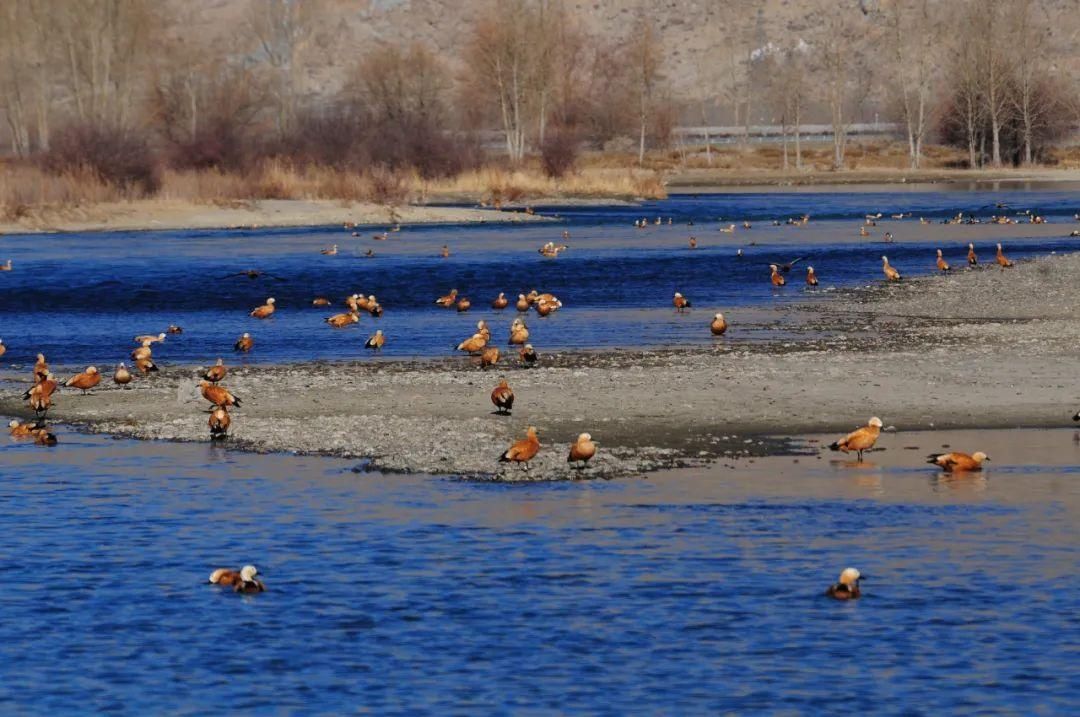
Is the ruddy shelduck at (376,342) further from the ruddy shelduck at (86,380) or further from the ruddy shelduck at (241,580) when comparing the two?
the ruddy shelduck at (241,580)

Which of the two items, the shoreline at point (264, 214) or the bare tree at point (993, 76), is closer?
the shoreline at point (264, 214)

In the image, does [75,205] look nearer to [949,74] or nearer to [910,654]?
[910,654]

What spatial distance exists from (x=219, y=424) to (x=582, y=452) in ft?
17.6

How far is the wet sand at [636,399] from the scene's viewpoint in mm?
22625

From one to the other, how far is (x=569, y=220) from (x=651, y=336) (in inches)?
1806

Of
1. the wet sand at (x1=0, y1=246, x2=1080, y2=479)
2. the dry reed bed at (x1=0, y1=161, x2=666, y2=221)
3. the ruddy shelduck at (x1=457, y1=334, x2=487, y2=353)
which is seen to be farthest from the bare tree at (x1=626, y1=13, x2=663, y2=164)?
the wet sand at (x1=0, y1=246, x2=1080, y2=479)

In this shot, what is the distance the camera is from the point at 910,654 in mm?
14156

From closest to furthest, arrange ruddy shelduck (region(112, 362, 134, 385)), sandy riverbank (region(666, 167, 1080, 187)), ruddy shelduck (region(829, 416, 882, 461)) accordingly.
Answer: ruddy shelduck (region(829, 416, 882, 461))
ruddy shelduck (region(112, 362, 134, 385))
sandy riverbank (region(666, 167, 1080, 187))

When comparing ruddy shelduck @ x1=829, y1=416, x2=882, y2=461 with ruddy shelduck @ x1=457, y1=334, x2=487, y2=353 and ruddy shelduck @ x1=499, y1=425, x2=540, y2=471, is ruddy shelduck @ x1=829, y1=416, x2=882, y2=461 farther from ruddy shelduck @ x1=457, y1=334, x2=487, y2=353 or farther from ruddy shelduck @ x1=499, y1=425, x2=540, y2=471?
ruddy shelduck @ x1=457, y1=334, x2=487, y2=353

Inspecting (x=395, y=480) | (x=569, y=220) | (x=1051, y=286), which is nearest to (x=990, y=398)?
(x=395, y=480)

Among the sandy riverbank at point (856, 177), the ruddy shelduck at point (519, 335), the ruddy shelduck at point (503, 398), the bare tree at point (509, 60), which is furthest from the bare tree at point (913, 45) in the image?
the ruddy shelduck at point (503, 398)

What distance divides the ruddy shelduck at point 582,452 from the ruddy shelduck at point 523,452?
1.42 ft

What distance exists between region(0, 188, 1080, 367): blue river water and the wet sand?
3422 millimetres

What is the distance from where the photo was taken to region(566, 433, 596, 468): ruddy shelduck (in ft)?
68.0
